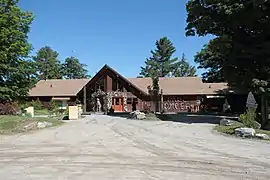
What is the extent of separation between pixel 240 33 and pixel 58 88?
38799 mm

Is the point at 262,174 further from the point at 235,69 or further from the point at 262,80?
the point at 235,69

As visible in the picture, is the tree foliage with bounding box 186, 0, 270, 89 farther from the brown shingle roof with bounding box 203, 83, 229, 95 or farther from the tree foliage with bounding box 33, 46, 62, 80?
the tree foliage with bounding box 33, 46, 62, 80

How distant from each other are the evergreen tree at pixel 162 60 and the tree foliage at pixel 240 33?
230ft

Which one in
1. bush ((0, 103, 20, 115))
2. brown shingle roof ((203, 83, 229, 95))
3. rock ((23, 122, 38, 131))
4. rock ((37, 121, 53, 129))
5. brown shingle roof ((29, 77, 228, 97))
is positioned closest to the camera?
rock ((23, 122, 38, 131))

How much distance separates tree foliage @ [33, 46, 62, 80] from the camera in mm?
95875

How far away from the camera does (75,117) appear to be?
33844 mm

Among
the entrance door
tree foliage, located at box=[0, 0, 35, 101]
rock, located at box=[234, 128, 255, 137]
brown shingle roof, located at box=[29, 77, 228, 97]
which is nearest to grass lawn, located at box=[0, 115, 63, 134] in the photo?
tree foliage, located at box=[0, 0, 35, 101]

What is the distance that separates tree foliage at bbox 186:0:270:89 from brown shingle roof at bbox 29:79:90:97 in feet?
106

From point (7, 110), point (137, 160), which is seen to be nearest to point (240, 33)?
point (7, 110)

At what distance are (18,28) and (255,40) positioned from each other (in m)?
22.4

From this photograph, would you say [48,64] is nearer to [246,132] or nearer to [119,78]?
[119,78]

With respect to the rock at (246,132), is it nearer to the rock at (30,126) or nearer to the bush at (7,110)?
the rock at (30,126)

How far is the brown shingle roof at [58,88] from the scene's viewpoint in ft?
194

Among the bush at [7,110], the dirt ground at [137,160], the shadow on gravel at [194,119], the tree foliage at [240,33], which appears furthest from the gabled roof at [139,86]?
the dirt ground at [137,160]
